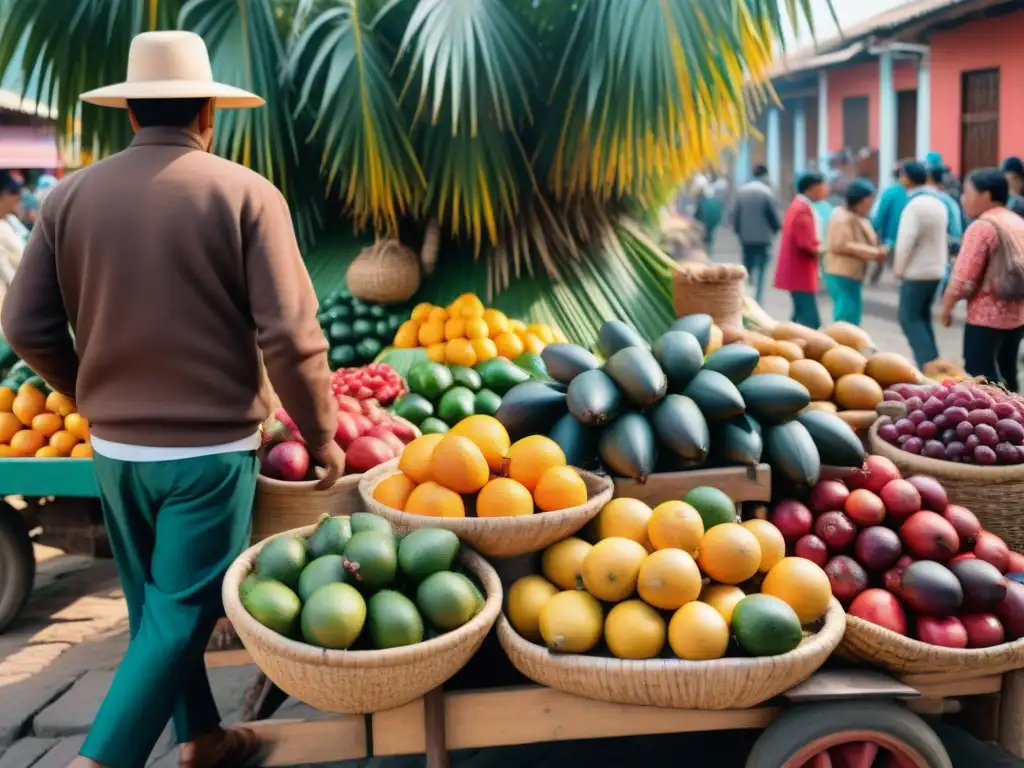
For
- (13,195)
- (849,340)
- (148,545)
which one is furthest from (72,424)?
(849,340)

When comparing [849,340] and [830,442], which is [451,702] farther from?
[849,340]

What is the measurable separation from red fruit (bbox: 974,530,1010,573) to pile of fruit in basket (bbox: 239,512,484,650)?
50.9 inches

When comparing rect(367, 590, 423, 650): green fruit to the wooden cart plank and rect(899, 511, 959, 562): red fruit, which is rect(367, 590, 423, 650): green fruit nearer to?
the wooden cart plank

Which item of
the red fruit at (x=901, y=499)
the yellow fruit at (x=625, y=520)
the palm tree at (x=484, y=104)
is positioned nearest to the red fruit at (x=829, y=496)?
the red fruit at (x=901, y=499)

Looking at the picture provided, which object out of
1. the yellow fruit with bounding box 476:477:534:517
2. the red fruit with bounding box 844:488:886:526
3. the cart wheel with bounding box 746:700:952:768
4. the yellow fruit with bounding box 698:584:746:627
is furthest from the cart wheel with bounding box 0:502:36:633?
the red fruit with bounding box 844:488:886:526

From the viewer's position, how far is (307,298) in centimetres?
236

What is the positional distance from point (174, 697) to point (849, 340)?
285cm

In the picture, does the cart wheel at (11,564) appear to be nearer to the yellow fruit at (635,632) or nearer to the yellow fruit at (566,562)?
the yellow fruit at (566,562)

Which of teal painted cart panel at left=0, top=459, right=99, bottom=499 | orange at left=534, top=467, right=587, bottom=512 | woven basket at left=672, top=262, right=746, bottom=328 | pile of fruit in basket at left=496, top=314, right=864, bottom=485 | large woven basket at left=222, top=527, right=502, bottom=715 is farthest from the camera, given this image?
woven basket at left=672, top=262, right=746, bottom=328

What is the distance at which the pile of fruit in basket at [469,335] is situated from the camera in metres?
4.30

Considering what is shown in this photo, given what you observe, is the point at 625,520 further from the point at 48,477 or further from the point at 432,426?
the point at 48,477

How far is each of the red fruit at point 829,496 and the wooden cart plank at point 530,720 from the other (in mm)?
624

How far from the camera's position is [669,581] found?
228 cm

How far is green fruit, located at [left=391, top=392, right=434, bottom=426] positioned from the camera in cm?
364
